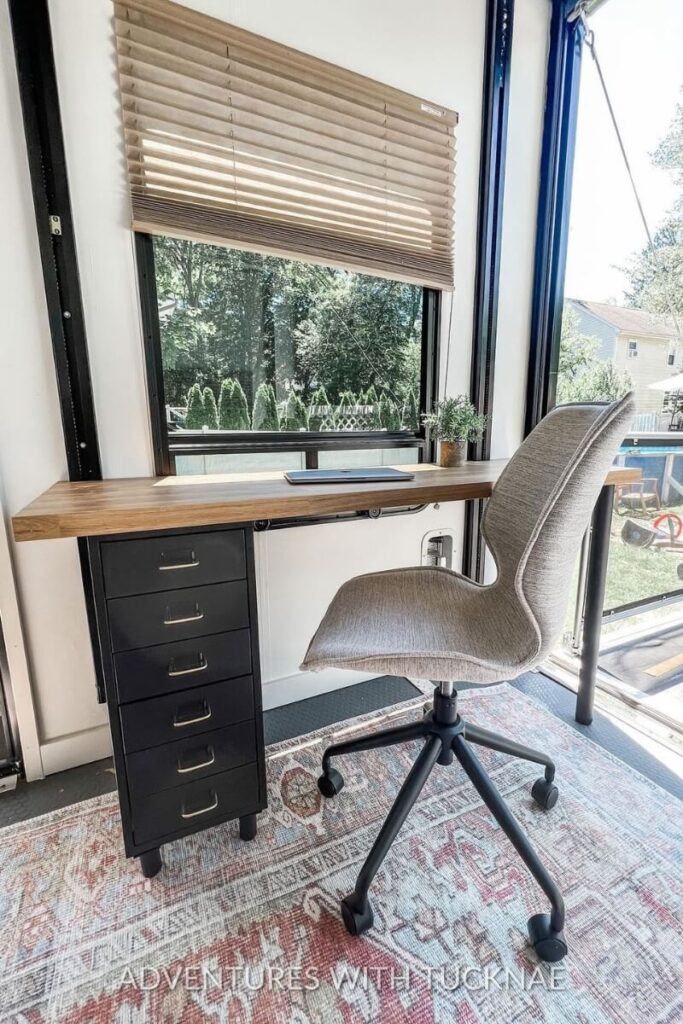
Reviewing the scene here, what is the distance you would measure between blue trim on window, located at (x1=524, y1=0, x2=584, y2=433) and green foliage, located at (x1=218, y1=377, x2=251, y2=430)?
3.88ft

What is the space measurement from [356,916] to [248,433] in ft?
4.06

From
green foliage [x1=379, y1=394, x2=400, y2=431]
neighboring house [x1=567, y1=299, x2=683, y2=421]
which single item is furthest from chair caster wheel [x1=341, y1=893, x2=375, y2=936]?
neighboring house [x1=567, y1=299, x2=683, y2=421]

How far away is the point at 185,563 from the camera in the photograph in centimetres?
92

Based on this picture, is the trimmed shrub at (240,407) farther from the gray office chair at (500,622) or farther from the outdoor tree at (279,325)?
the gray office chair at (500,622)

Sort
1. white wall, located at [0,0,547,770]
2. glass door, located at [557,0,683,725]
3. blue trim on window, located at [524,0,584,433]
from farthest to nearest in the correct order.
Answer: blue trim on window, located at [524,0,584,433]
glass door, located at [557,0,683,725]
white wall, located at [0,0,547,770]

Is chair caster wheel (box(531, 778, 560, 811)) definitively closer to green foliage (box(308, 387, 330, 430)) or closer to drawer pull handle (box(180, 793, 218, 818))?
drawer pull handle (box(180, 793, 218, 818))

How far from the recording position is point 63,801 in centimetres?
124

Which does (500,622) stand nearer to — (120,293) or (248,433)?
(248,433)

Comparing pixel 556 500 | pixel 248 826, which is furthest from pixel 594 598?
pixel 248 826

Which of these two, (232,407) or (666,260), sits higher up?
(666,260)

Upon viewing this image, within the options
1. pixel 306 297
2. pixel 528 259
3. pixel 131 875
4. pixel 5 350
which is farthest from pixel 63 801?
pixel 528 259

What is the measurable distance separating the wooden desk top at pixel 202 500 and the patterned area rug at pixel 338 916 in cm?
81

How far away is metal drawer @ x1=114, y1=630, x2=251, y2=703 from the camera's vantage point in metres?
0.92

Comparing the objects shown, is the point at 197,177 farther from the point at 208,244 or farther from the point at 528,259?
the point at 528,259
